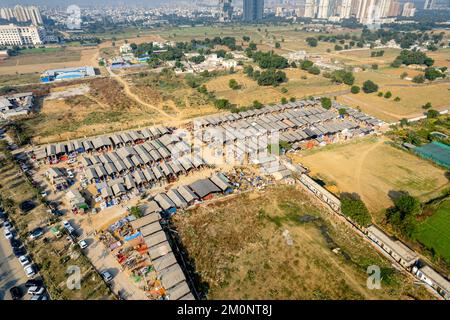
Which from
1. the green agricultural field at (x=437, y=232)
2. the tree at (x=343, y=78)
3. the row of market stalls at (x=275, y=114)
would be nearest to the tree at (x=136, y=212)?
the row of market stalls at (x=275, y=114)

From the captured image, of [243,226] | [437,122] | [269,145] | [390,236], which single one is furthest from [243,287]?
[437,122]

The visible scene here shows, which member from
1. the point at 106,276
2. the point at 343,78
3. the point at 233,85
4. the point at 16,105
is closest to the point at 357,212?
the point at 106,276

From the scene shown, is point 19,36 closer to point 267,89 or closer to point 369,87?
point 267,89

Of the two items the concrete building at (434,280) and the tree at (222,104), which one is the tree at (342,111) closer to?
the tree at (222,104)

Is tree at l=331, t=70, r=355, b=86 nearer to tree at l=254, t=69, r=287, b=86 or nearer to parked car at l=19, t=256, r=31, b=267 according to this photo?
tree at l=254, t=69, r=287, b=86

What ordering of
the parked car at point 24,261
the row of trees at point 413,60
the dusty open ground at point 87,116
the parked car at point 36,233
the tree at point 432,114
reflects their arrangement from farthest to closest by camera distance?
the row of trees at point 413,60
the tree at point 432,114
the dusty open ground at point 87,116
the parked car at point 36,233
the parked car at point 24,261
